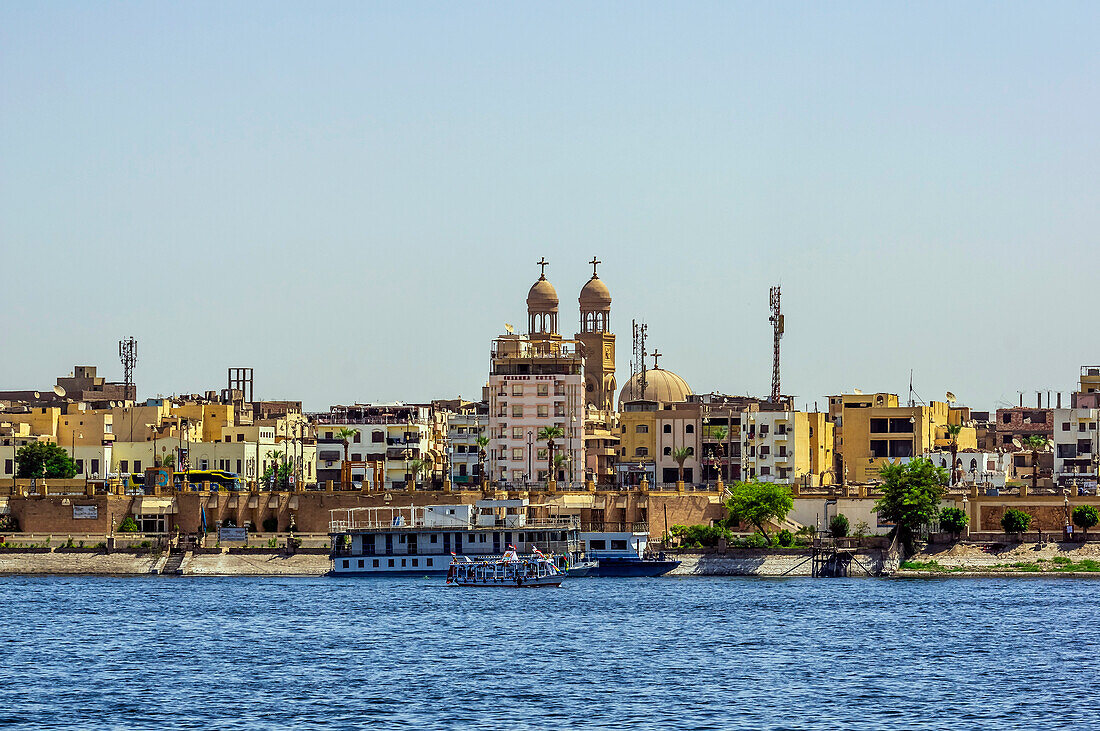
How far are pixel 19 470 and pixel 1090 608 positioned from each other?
90188mm

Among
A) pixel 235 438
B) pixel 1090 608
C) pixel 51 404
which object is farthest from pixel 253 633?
pixel 51 404

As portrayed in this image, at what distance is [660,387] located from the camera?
16425 centimetres

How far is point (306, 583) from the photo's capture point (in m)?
105

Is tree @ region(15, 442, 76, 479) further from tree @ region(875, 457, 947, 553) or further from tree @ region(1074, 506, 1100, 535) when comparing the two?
tree @ region(1074, 506, 1100, 535)

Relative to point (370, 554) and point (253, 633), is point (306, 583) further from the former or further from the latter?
point (253, 633)

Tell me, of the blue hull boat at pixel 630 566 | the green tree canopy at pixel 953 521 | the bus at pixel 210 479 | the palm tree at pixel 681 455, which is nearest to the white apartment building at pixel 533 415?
the palm tree at pixel 681 455

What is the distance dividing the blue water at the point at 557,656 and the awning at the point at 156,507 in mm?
21357

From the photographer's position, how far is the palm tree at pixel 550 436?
426 ft

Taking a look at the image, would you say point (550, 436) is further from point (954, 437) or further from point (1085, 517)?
point (1085, 517)

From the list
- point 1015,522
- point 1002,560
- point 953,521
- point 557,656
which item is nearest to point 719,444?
point 953,521

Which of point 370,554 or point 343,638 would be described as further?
point 370,554

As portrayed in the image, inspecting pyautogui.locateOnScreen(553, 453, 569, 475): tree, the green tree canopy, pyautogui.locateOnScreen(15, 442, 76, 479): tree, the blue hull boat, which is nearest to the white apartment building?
pyautogui.locateOnScreen(553, 453, 569, 475): tree

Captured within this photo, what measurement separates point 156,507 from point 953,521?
5046cm

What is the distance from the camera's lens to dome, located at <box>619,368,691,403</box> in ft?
536
